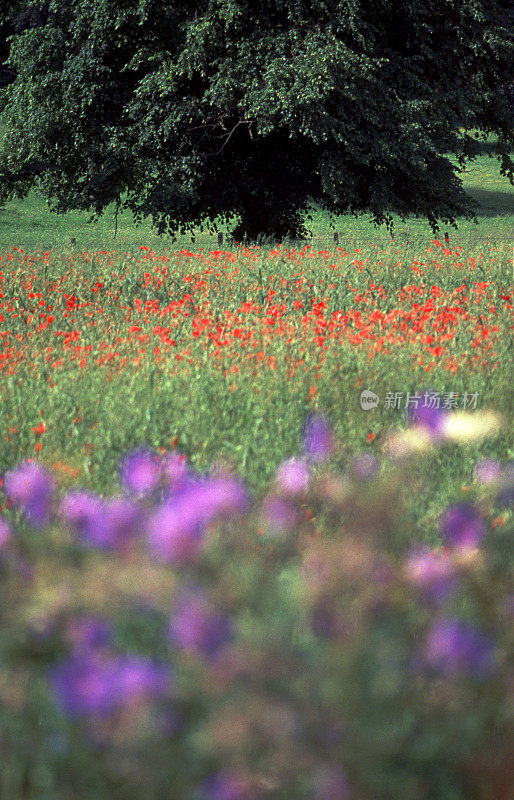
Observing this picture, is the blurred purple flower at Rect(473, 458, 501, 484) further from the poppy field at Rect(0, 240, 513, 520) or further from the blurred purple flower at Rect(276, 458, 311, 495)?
the blurred purple flower at Rect(276, 458, 311, 495)

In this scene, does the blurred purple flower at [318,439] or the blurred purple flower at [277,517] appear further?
the blurred purple flower at [318,439]

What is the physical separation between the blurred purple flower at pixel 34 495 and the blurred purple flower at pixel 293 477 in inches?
38.4

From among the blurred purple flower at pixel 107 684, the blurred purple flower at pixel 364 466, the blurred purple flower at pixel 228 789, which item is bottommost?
the blurred purple flower at pixel 228 789

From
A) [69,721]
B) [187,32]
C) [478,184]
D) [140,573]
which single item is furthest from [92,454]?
[478,184]

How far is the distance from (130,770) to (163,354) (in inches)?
198

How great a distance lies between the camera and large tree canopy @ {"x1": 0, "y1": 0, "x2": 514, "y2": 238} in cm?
1517

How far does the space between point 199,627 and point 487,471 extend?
2481mm

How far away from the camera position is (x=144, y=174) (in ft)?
57.2

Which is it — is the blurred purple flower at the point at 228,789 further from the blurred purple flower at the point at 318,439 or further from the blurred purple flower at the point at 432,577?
the blurred purple flower at the point at 318,439

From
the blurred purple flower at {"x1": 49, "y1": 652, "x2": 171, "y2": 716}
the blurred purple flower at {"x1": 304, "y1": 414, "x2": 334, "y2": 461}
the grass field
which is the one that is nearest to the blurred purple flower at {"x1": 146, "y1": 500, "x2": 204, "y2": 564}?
the blurred purple flower at {"x1": 49, "y1": 652, "x2": 171, "y2": 716}

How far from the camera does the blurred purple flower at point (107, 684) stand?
172 cm

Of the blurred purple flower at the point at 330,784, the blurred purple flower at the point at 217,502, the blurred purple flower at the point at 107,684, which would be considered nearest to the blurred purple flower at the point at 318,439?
the blurred purple flower at the point at 217,502

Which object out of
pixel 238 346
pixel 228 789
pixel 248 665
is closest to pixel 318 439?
pixel 238 346

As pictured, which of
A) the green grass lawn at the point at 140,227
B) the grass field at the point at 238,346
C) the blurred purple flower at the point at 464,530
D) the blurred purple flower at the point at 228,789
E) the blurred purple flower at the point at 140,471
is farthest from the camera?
the green grass lawn at the point at 140,227
